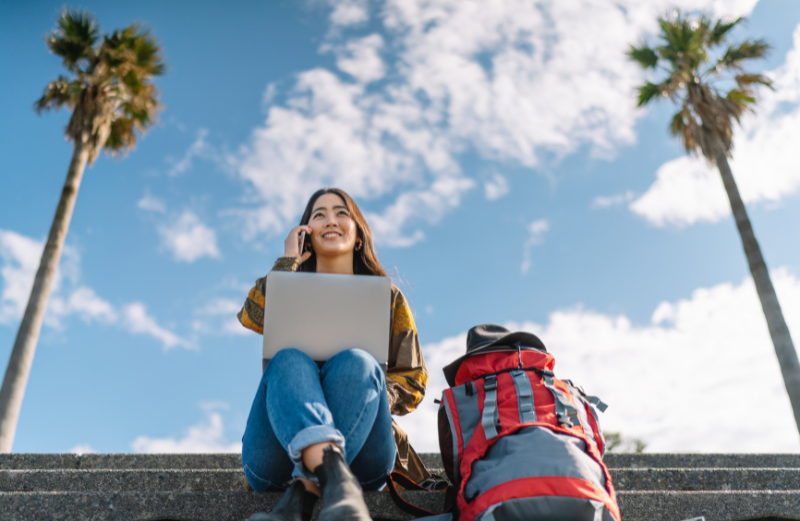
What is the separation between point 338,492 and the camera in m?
1.40

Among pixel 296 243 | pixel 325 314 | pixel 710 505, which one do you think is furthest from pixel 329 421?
pixel 710 505

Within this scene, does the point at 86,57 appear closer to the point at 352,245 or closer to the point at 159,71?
the point at 159,71

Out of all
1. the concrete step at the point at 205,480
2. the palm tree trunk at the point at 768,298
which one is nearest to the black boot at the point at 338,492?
the concrete step at the point at 205,480

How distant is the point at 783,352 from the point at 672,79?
16.1ft

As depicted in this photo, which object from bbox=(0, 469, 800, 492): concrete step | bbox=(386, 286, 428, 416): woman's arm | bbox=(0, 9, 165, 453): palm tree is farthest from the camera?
bbox=(0, 9, 165, 453): palm tree

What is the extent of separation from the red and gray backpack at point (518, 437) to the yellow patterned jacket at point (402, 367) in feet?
0.79

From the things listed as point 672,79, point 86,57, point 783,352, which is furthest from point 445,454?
point 86,57

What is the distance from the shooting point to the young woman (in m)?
1.49

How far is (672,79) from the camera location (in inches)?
361

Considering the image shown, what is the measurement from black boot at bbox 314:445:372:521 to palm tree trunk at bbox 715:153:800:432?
279 inches

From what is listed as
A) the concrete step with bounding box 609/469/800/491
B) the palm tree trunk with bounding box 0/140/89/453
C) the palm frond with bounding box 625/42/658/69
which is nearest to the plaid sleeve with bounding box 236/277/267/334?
the concrete step with bounding box 609/469/800/491

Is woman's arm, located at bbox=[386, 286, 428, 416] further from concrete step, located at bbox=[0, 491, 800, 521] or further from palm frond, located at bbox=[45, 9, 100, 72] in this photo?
palm frond, located at bbox=[45, 9, 100, 72]

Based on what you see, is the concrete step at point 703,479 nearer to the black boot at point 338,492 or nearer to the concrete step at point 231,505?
the concrete step at point 231,505

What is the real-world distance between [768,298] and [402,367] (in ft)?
22.1
